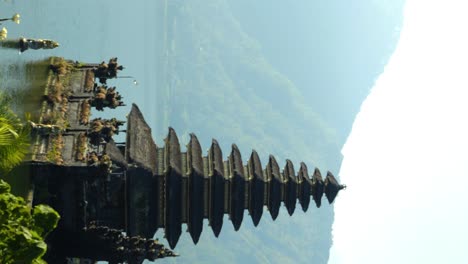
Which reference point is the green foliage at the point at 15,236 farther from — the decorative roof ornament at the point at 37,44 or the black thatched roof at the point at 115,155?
the decorative roof ornament at the point at 37,44

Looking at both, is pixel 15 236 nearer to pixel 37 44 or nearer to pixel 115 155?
pixel 115 155

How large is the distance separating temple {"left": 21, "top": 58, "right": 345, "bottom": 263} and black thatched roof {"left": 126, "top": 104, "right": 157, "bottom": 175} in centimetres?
4

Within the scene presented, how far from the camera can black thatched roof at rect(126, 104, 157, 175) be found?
24.5 metres

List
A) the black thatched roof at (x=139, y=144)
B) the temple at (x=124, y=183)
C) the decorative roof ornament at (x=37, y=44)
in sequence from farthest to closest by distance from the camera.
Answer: the decorative roof ornament at (x=37, y=44), the black thatched roof at (x=139, y=144), the temple at (x=124, y=183)

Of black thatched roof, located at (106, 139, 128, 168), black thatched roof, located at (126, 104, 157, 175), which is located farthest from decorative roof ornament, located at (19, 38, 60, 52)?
black thatched roof, located at (106, 139, 128, 168)

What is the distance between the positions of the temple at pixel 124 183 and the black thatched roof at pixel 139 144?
0.14 feet

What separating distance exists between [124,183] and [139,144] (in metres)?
1.78

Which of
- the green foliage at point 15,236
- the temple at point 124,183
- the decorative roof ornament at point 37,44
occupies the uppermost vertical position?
the decorative roof ornament at point 37,44

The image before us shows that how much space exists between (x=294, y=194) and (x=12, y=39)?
622 inches

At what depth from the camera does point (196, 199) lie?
83.7ft

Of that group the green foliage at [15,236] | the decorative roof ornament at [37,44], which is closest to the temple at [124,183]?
the decorative roof ornament at [37,44]

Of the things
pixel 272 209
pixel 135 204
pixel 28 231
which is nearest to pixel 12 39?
pixel 135 204

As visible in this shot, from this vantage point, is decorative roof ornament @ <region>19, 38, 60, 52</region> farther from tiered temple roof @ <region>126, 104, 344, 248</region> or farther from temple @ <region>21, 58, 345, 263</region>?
tiered temple roof @ <region>126, 104, 344, 248</region>

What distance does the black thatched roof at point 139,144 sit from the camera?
24547 millimetres
